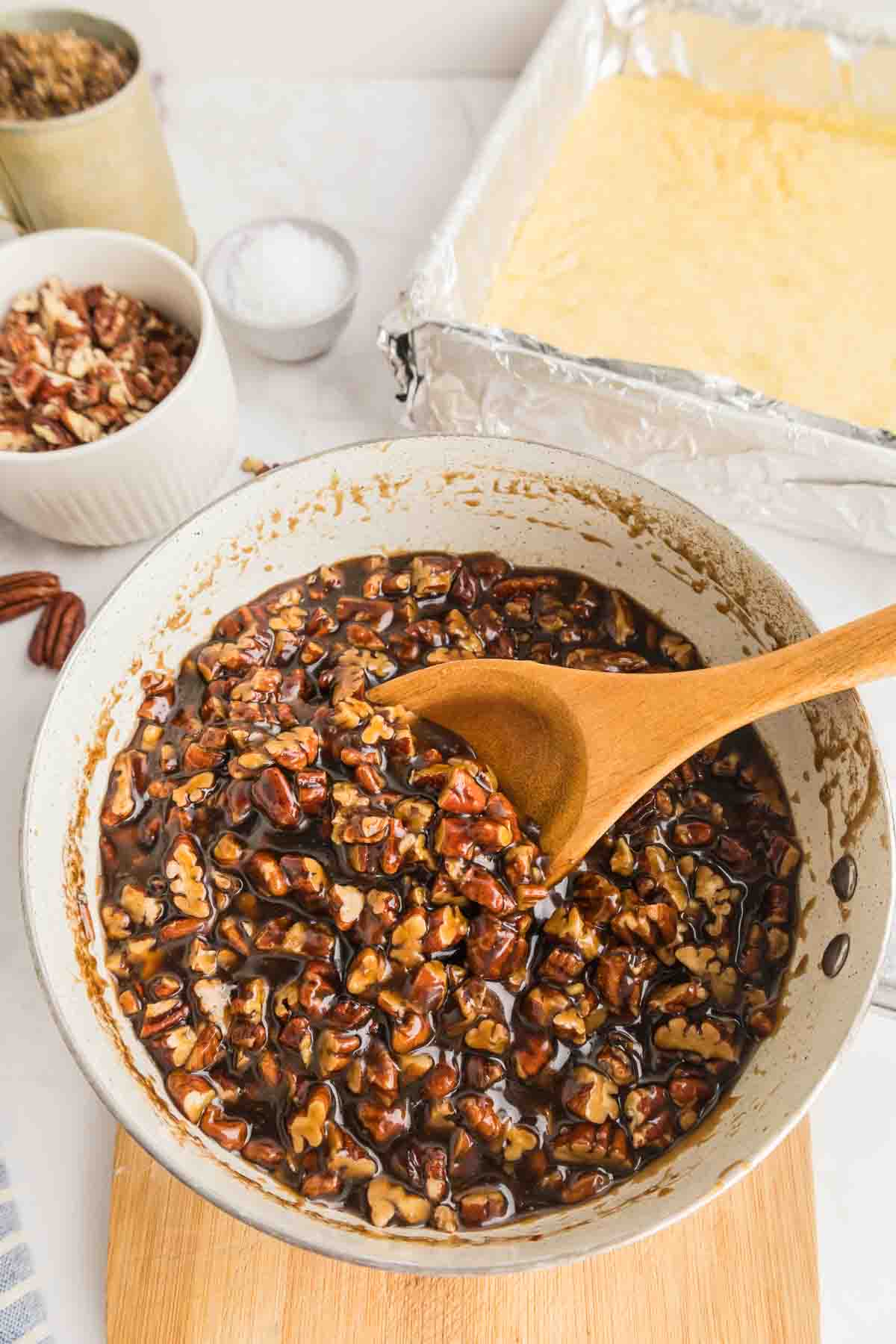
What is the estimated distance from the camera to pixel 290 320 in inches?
65.2

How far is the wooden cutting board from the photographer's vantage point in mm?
1118

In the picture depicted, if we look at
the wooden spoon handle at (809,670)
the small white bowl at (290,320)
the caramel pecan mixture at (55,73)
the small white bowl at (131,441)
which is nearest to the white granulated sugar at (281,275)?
the small white bowl at (290,320)

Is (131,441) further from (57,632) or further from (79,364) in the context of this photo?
(57,632)

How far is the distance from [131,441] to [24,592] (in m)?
0.32

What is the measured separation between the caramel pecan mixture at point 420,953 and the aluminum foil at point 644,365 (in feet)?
1.50

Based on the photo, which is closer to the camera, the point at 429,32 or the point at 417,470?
the point at 417,470

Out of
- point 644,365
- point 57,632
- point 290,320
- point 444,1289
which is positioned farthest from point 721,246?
point 444,1289

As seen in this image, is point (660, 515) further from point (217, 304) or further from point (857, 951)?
point (217, 304)

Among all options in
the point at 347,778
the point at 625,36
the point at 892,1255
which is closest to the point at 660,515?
the point at 347,778

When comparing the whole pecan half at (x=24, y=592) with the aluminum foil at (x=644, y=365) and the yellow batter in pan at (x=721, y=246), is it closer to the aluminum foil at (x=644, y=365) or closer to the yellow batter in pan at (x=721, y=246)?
the aluminum foil at (x=644, y=365)

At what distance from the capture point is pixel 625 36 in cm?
188

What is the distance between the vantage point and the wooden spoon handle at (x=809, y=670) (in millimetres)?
961

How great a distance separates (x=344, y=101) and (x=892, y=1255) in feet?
6.94

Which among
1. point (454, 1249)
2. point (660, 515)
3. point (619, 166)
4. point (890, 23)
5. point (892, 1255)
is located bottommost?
point (892, 1255)
